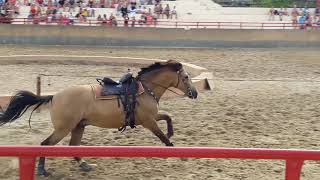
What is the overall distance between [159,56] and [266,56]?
15.6ft

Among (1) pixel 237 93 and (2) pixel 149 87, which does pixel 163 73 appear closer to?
(2) pixel 149 87

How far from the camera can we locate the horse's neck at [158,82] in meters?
7.60

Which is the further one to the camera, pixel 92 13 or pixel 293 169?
pixel 92 13

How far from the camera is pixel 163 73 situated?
7719mm

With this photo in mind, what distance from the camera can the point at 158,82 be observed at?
7.65 m

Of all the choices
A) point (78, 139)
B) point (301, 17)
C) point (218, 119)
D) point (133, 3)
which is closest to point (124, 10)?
point (133, 3)

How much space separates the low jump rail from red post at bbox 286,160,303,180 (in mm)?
41

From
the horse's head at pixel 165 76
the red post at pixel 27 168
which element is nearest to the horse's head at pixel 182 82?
the horse's head at pixel 165 76

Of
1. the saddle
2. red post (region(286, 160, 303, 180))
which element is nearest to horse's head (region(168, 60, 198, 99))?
the saddle

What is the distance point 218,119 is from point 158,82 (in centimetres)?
310

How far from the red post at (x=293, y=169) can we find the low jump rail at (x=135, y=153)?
0.13ft

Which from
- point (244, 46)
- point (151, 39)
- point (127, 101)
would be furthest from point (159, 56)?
point (127, 101)

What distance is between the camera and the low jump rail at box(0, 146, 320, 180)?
9.10 ft

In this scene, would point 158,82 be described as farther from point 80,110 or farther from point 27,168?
point 27,168
